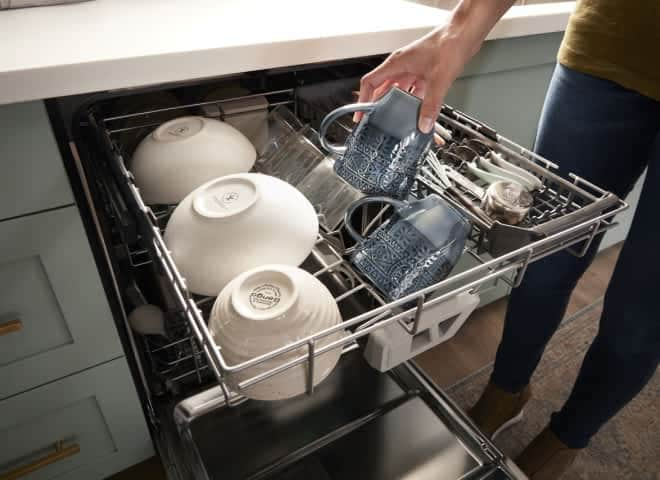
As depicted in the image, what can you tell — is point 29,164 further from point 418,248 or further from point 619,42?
point 619,42

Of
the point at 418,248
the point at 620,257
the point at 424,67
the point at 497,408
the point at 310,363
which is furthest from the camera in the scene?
the point at 497,408

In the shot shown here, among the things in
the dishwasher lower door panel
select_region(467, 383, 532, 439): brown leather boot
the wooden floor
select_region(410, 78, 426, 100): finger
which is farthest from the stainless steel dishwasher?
the wooden floor

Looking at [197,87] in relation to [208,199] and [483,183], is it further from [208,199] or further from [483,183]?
[483,183]

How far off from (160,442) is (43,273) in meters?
0.37

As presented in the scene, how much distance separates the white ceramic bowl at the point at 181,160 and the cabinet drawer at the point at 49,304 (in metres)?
0.10

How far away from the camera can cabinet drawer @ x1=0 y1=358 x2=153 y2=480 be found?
2.50 feet

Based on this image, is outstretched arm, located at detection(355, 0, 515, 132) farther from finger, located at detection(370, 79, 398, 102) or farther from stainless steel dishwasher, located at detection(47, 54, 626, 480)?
stainless steel dishwasher, located at detection(47, 54, 626, 480)

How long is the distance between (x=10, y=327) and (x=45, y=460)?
0.29 metres

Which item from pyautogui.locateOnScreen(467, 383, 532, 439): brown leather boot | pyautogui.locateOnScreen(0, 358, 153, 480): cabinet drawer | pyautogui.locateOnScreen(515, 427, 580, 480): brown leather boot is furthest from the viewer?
pyautogui.locateOnScreen(467, 383, 532, 439): brown leather boot

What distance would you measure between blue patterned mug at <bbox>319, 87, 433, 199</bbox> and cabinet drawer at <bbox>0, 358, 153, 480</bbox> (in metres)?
0.50

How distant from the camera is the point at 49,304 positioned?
2.24ft

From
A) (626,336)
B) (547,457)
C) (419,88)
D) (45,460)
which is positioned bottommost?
(547,457)

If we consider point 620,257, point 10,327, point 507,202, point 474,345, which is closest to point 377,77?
point 507,202

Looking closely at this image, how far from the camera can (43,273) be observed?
651 millimetres
